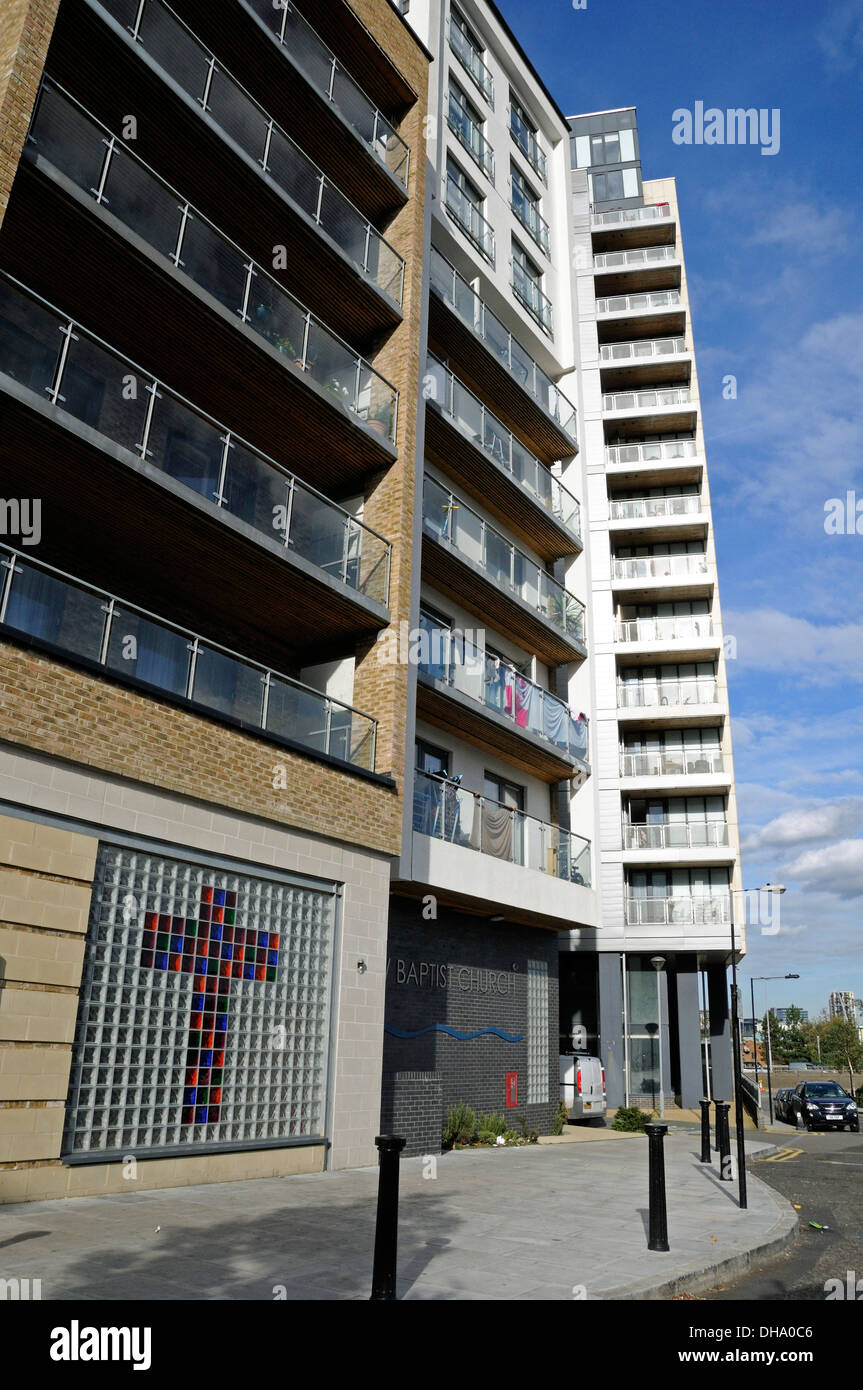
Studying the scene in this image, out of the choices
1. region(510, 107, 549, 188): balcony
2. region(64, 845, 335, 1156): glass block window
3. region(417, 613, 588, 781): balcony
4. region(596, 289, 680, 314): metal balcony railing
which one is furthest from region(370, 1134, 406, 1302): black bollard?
region(596, 289, 680, 314): metal balcony railing

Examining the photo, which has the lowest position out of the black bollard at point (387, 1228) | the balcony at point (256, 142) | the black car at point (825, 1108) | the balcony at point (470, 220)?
the black car at point (825, 1108)

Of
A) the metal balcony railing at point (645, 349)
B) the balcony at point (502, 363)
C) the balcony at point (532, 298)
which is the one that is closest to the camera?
the balcony at point (502, 363)

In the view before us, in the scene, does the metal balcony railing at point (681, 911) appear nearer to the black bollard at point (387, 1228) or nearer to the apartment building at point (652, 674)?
the apartment building at point (652, 674)

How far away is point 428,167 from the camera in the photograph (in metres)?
20.1

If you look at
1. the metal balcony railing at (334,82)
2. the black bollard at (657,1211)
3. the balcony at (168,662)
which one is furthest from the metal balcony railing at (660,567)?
the black bollard at (657,1211)

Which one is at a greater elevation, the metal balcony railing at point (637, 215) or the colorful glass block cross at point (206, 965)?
the metal balcony railing at point (637, 215)

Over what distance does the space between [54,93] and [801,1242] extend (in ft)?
48.6

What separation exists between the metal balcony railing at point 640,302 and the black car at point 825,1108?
30.4 meters

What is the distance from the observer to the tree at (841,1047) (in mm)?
89750

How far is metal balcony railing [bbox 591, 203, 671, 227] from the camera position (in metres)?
40.6

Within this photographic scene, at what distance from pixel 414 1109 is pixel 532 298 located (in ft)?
66.0

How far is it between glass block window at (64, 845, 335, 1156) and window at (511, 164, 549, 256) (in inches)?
814

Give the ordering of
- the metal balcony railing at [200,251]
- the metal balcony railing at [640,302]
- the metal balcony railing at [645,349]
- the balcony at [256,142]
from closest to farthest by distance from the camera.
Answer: the metal balcony railing at [200,251], the balcony at [256,142], the metal balcony railing at [645,349], the metal balcony railing at [640,302]

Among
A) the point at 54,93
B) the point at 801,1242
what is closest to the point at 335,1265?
the point at 801,1242
